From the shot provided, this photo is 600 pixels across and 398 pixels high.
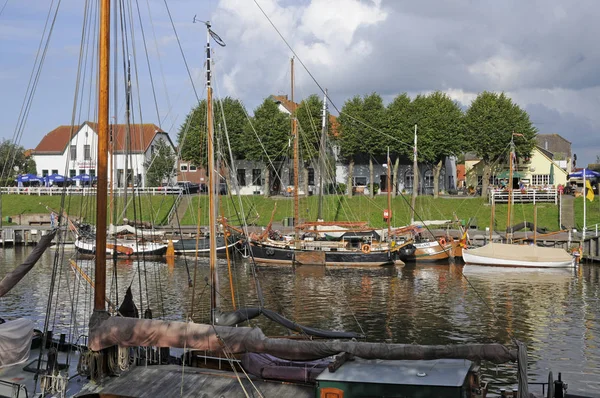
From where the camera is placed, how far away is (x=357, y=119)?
9100 cm

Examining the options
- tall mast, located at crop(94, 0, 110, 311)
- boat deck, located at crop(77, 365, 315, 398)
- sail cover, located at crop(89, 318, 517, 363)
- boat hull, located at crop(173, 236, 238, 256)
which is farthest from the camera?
boat hull, located at crop(173, 236, 238, 256)

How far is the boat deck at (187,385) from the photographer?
15859 millimetres

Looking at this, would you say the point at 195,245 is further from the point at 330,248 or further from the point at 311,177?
the point at 311,177

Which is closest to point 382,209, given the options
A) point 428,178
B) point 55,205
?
point 428,178

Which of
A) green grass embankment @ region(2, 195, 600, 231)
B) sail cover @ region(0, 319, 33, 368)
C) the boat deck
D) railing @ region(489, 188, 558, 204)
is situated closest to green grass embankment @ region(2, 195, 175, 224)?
green grass embankment @ region(2, 195, 600, 231)

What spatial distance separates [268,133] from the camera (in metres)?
93.4

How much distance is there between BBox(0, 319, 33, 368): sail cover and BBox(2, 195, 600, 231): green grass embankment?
167 feet

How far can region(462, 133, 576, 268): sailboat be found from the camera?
5753 cm

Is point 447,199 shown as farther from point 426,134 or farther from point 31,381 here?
point 31,381

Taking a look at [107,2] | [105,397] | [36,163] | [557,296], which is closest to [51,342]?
[105,397]

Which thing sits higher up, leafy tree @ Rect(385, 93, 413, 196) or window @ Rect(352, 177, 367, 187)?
leafy tree @ Rect(385, 93, 413, 196)

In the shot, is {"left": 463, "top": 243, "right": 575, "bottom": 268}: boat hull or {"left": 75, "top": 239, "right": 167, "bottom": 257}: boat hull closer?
{"left": 463, "top": 243, "right": 575, "bottom": 268}: boat hull

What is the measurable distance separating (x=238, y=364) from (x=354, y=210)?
211ft

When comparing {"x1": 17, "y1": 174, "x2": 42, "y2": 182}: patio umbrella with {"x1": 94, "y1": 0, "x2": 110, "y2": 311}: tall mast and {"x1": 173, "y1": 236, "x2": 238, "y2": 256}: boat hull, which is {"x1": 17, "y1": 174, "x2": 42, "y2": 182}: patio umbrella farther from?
{"x1": 94, "y1": 0, "x2": 110, "y2": 311}: tall mast
